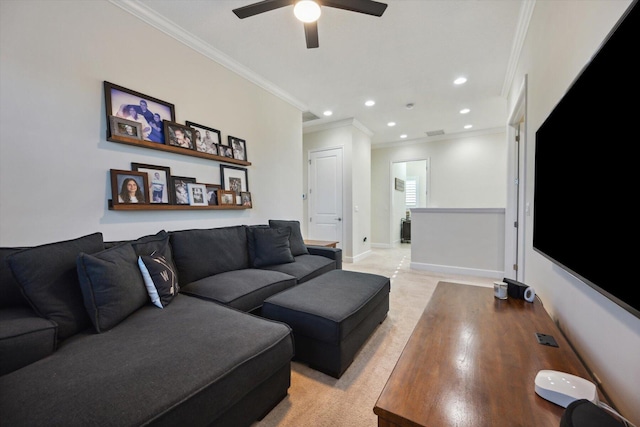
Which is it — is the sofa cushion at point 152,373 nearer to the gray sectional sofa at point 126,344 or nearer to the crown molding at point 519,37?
the gray sectional sofa at point 126,344

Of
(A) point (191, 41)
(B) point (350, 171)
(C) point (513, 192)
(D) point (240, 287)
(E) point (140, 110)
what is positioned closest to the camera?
(D) point (240, 287)

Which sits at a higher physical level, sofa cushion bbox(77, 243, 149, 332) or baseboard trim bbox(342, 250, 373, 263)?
sofa cushion bbox(77, 243, 149, 332)

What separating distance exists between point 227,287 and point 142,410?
115 centimetres

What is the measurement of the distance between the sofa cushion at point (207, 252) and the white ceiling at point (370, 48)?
6.20 ft

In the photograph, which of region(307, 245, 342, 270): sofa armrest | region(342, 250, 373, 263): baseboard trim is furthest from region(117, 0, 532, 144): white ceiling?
region(342, 250, 373, 263): baseboard trim

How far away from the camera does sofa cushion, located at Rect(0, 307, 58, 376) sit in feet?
3.24

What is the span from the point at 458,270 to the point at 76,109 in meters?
4.95

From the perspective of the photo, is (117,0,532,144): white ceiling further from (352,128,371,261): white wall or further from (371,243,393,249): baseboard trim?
(371,243,393,249): baseboard trim

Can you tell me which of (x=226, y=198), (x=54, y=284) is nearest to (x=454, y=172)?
(x=226, y=198)

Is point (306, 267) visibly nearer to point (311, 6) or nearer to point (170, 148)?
point (170, 148)

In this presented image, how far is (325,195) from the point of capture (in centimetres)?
541

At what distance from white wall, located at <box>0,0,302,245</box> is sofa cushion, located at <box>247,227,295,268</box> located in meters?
0.57

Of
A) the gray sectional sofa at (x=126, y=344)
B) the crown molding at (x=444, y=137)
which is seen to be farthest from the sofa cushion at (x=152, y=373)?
the crown molding at (x=444, y=137)

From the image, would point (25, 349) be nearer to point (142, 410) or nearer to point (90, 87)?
point (142, 410)
